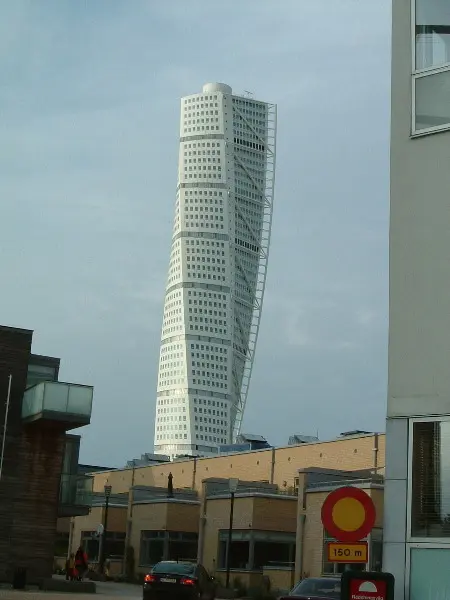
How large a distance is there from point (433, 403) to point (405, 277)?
4.32 ft

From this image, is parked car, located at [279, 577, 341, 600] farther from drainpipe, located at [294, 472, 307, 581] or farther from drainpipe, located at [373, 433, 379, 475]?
drainpipe, located at [373, 433, 379, 475]

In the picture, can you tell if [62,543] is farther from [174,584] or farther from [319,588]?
[319,588]

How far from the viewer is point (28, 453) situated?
1619 inches

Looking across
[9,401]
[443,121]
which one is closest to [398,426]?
[443,121]

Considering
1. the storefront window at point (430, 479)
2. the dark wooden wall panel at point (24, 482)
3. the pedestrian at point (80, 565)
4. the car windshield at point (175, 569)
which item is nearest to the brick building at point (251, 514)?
the pedestrian at point (80, 565)

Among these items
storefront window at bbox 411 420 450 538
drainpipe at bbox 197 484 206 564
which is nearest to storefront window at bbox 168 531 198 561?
drainpipe at bbox 197 484 206 564

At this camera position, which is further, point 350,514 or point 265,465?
point 265,465

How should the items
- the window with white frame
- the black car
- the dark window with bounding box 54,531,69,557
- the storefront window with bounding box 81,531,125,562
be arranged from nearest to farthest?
the window with white frame
the black car
the storefront window with bounding box 81,531,125,562
the dark window with bounding box 54,531,69,557

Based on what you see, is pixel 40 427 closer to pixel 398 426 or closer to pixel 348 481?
pixel 348 481

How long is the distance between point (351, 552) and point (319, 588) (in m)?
12.6

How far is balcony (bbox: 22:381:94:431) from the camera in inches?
1553

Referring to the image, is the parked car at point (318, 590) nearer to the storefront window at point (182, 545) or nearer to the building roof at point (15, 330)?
the building roof at point (15, 330)

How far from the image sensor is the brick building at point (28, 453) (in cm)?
4025

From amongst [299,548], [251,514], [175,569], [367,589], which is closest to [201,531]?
[251,514]
